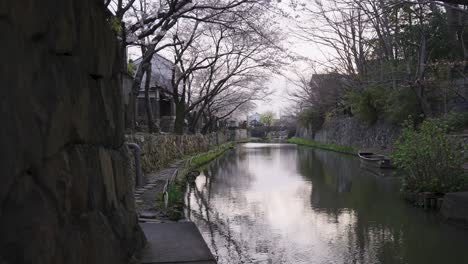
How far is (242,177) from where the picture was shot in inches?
674

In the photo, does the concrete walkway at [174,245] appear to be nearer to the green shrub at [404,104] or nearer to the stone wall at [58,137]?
the stone wall at [58,137]

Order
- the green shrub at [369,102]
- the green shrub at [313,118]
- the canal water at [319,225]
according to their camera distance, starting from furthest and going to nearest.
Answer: the green shrub at [313,118]
the green shrub at [369,102]
the canal water at [319,225]

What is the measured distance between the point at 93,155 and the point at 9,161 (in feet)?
3.58

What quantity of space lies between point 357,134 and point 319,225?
2510 centimetres

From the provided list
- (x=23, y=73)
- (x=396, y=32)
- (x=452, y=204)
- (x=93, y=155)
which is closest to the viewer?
(x=23, y=73)

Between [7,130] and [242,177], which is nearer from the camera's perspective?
[7,130]

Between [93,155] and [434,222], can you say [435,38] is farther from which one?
[93,155]

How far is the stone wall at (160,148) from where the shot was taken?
1276 cm

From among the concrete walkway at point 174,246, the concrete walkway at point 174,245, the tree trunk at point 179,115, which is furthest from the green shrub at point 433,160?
the tree trunk at point 179,115

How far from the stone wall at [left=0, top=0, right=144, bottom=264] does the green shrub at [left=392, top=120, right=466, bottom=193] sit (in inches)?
314

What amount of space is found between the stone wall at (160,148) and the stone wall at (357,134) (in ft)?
37.0

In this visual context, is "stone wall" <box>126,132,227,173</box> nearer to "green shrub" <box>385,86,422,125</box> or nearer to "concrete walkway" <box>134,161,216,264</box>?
"concrete walkway" <box>134,161,216,264</box>

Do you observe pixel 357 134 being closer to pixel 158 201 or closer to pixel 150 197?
pixel 150 197

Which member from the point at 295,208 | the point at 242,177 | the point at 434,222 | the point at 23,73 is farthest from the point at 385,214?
the point at 23,73
